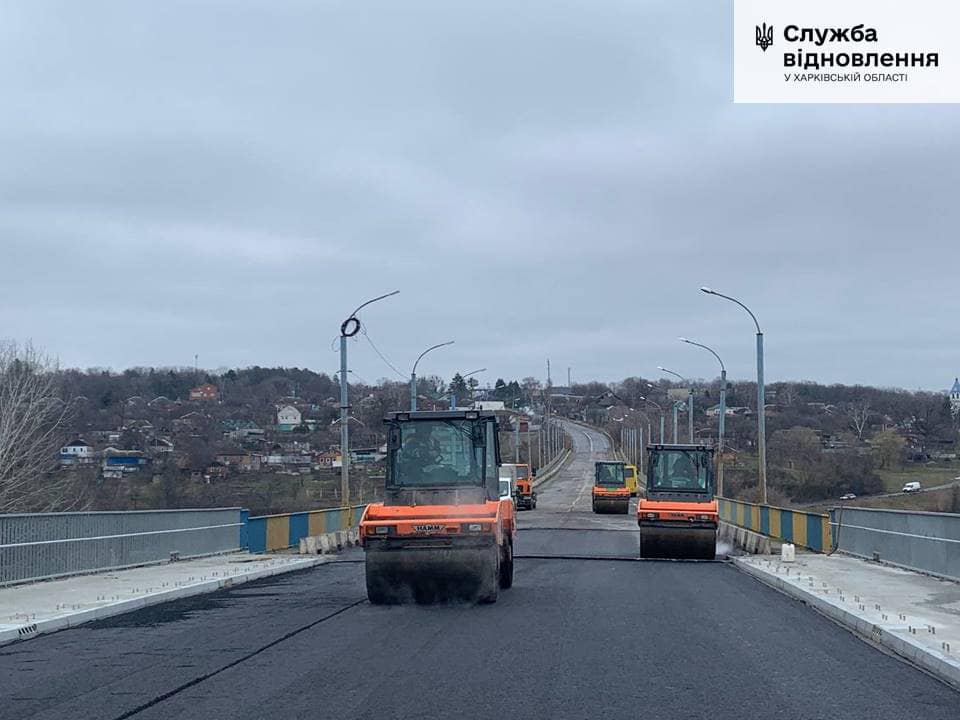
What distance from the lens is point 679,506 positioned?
25.7 meters

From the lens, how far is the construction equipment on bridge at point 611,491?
189 feet

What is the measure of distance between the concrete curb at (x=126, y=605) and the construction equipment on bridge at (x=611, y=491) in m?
37.0

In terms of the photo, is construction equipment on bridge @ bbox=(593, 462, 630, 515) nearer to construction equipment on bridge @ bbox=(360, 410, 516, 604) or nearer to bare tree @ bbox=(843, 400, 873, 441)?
bare tree @ bbox=(843, 400, 873, 441)

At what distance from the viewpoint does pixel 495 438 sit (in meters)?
17.3

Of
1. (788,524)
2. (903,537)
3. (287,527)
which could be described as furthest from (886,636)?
(287,527)

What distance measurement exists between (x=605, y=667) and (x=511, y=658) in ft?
3.37

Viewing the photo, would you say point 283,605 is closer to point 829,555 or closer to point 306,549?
point 306,549

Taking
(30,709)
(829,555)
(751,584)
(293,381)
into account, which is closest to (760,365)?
(829,555)

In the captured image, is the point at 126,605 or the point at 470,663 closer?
the point at 470,663

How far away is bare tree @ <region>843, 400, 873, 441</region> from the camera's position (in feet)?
273

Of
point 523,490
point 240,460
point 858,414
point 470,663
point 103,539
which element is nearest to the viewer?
point 470,663

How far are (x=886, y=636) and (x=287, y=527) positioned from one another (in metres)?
18.4

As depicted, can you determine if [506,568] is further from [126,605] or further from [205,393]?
[205,393]

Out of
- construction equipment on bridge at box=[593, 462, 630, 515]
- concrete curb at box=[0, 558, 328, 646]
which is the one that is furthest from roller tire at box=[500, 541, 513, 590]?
construction equipment on bridge at box=[593, 462, 630, 515]
